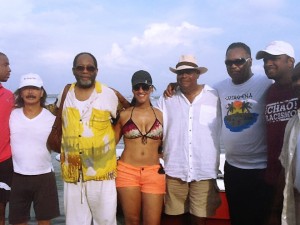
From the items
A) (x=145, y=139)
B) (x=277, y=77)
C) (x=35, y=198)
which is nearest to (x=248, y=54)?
(x=277, y=77)

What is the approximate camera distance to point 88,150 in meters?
4.59

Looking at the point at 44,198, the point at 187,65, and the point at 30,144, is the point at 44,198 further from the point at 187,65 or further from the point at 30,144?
the point at 187,65

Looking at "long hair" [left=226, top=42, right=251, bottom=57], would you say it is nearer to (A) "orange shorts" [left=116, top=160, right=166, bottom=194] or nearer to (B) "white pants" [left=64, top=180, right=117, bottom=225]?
(A) "orange shorts" [left=116, top=160, right=166, bottom=194]

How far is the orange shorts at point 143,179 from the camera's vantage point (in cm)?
466

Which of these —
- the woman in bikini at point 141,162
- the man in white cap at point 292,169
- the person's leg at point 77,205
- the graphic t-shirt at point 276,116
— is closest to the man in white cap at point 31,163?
the person's leg at point 77,205

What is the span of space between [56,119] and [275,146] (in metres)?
2.48

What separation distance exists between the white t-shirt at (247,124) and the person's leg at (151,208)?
96cm

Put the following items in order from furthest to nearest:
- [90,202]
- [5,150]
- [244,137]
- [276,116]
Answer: [5,150] < [90,202] < [244,137] < [276,116]

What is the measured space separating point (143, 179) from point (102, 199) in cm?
52

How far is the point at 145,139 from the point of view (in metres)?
4.74

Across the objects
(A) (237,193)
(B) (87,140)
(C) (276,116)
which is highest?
(C) (276,116)

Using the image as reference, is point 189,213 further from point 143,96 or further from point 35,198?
point 35,198

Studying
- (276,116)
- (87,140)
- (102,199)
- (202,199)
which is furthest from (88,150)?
(276,116)

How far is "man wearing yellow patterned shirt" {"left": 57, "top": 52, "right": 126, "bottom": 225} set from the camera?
181 inches
